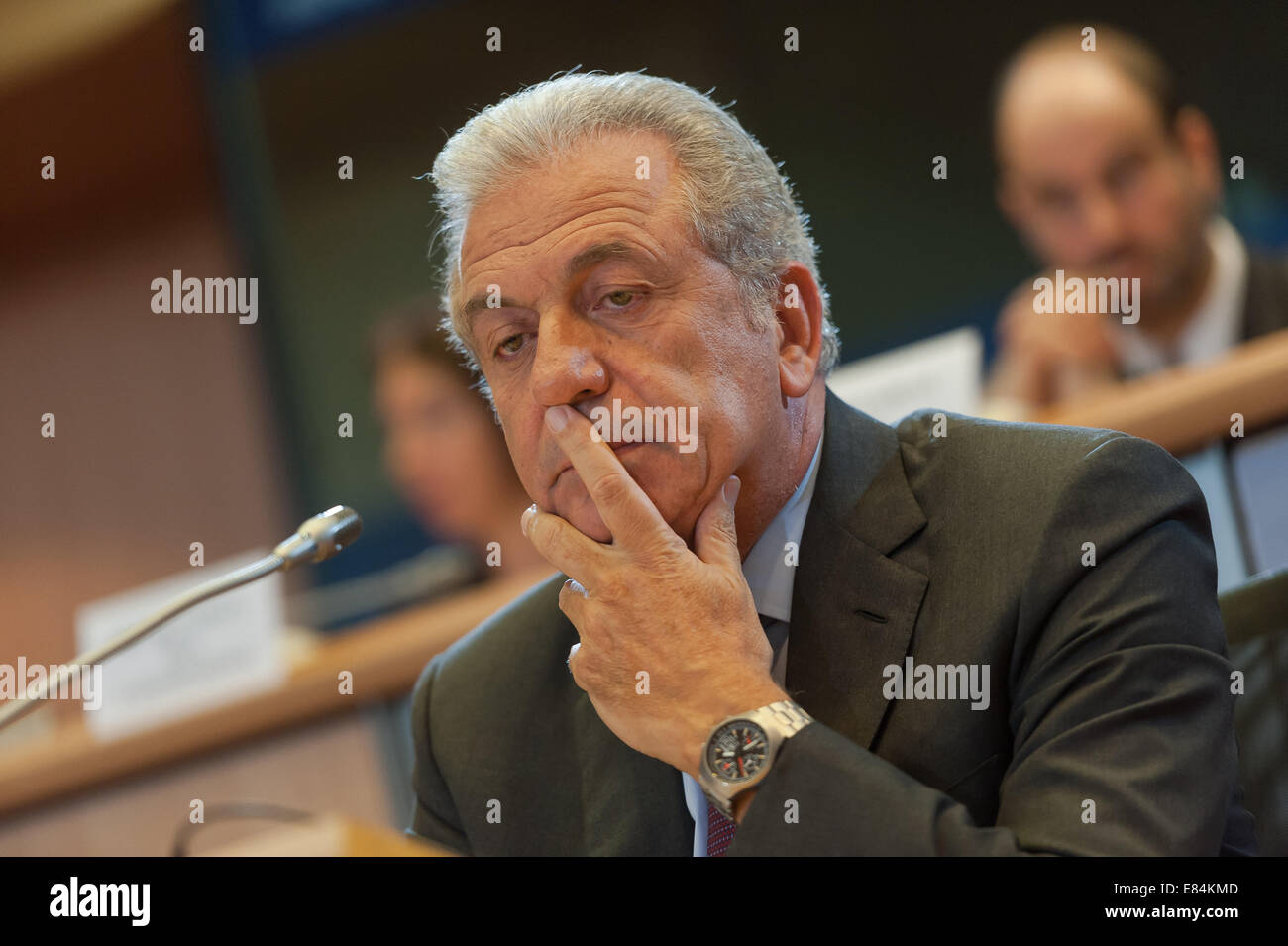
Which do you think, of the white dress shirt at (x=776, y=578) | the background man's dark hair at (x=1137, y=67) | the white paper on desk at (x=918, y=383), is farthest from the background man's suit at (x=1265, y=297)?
the white dress shirt at (x=776, y=578)

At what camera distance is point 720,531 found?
5.01 feet

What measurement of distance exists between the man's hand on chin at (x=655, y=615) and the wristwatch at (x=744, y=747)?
15 millimetres

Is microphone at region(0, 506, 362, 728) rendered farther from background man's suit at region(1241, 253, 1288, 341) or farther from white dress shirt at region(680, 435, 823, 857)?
background man's suit at region(1241, 253, 1288, 341)

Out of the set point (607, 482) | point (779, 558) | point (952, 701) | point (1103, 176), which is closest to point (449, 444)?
point (1103, 176)

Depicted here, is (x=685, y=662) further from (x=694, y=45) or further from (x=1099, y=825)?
(x=694, y=45)

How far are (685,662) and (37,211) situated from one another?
6.23 m

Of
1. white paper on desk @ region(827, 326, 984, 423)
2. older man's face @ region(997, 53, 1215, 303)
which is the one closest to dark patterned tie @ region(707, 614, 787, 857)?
white paper on desk @ region(827, 326, 984, 423)

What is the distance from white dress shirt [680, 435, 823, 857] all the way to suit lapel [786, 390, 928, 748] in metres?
0.02

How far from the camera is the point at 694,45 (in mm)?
5406

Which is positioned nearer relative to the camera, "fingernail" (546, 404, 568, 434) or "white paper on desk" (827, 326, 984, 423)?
"fingernail" (546, 404, 568, 434)

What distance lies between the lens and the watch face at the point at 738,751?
1.34 meters

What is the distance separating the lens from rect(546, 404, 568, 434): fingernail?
1533mm

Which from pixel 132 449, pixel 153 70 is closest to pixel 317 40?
pixel 153 70

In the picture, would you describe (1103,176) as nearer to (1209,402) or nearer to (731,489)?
(1209,402)
